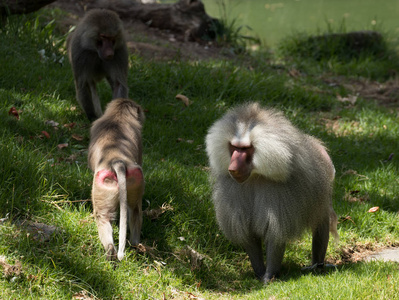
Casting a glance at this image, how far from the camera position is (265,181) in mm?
3676

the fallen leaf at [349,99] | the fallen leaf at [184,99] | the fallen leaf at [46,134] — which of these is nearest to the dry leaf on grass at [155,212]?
the fallen leaf at [46,134]

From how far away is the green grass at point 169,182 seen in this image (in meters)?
3.49

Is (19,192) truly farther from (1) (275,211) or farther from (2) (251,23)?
(2) (251,23)

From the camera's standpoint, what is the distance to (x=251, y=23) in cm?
1386

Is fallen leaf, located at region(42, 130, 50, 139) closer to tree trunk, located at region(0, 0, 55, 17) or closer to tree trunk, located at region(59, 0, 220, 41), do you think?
tree trunk, located at region(0, 0, 55, 17)

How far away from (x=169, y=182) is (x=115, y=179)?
3.59 ft

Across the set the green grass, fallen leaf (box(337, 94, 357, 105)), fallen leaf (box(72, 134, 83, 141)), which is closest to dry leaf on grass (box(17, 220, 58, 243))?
the green grass

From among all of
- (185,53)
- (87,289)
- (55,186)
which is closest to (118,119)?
(55,186)

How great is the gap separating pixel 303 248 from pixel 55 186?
6.58ft

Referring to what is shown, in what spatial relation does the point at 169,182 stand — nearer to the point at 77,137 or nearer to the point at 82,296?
the point at 77,137

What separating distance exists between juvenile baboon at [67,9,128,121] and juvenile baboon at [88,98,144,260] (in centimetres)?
160

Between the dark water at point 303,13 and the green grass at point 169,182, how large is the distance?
5477 mm

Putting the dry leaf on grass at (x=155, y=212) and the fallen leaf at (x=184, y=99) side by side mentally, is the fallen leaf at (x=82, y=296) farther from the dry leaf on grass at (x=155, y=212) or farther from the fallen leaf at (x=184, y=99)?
the fallen leaf at (x=184, y=99)

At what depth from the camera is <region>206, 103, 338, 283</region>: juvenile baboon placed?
3.49 meters
